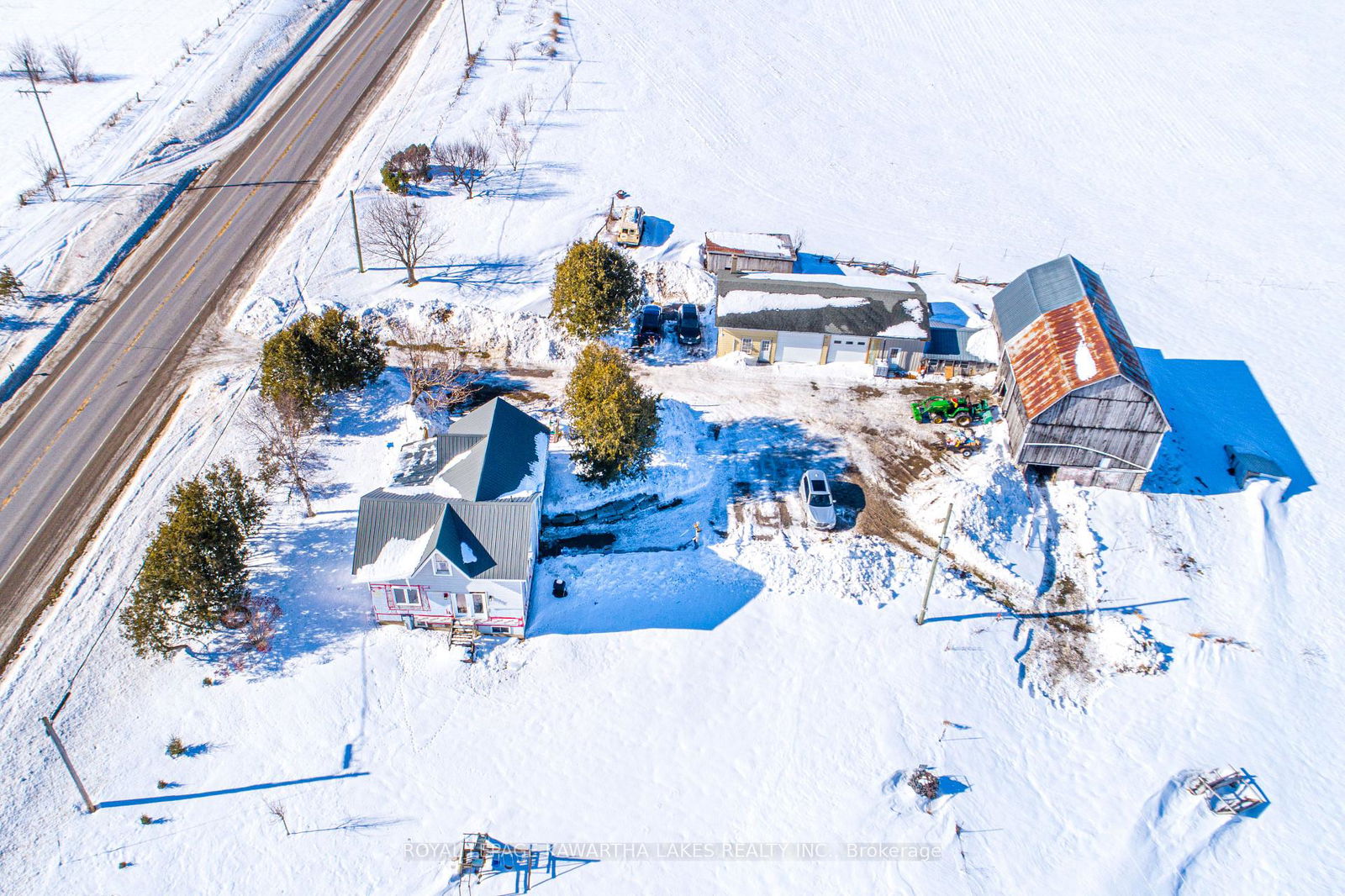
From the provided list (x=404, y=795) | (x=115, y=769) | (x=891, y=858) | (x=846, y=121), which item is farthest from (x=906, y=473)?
(x=846, y=121)

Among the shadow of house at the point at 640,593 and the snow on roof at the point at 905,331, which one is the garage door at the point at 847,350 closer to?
the snow on roof at the point at 905,331

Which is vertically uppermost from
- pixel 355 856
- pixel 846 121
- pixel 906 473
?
pixel 846 121

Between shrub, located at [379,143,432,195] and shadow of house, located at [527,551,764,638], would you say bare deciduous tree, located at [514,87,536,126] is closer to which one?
shrub, located at [379,143,432,195]

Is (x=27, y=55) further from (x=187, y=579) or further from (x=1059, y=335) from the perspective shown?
(x=1059, y=335)

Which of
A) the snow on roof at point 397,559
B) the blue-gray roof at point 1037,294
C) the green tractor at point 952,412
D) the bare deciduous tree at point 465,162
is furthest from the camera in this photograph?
the bare deciduous tree at point 465,162

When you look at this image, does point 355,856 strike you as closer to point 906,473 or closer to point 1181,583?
point 906,473

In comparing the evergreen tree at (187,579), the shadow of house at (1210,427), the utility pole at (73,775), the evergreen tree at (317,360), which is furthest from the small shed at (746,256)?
the utility pole at (73,775)
